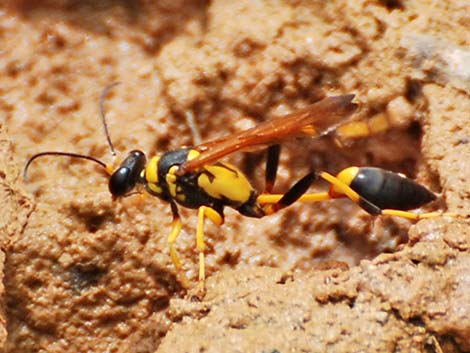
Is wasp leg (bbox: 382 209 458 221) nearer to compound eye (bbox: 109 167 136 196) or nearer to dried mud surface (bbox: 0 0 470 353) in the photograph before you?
dried mud surface (bbox: 0 0 470 353)

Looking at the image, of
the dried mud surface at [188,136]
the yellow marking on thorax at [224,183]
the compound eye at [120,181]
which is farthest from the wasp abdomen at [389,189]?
the compound eye at [120,181]

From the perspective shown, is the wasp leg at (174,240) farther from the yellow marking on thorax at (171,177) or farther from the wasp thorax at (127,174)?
the wasp thorax at (127,174)

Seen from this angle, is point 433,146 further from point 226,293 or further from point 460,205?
point 226,293

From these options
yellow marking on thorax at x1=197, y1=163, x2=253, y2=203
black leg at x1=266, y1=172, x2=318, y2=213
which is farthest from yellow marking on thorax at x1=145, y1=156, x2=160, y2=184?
black leg at x1=266, y1=172, x2=318, y2=213

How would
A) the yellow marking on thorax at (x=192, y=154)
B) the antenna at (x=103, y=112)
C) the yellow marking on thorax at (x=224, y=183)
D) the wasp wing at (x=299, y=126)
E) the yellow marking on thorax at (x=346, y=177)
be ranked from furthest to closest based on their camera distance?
the antenna at (x=103, y=112) < the yellow marking on thorax at (x=224, y=183) < the yellow marking on thorax at (x=192, y=154) < the yellow marking on thorax at (x=346, y=177) < the wasp wing at (x=299, y=126)

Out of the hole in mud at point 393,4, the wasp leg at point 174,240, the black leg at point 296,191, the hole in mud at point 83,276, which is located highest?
the hole in mud at point 393,4

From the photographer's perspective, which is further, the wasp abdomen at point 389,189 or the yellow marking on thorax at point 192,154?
the yellow marking on thorax at point 192,154
